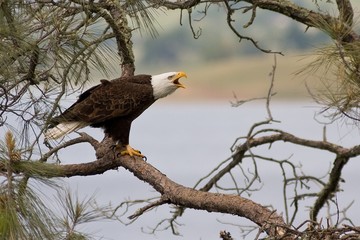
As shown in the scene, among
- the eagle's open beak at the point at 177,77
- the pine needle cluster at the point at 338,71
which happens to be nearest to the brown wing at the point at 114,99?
the eagle's open beak at the point at 177,77

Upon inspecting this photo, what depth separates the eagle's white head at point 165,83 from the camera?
4180mm

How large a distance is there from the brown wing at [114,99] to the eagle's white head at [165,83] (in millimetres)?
28

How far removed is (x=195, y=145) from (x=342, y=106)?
34.3m

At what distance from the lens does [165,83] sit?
4.22 meters

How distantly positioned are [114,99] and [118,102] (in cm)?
3

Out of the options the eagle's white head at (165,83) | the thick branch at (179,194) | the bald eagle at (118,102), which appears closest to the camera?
the thick branch at (179,194)

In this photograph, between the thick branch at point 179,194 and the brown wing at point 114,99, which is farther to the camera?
the brown wing at point 114,99

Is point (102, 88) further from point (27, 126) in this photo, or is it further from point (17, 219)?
point (17, 219)

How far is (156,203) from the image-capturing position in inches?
129

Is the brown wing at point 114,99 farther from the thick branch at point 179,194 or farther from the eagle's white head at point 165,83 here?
the thick branch at point 179,194

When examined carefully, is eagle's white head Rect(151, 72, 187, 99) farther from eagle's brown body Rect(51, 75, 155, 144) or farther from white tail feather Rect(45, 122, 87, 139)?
white tail feather Rect(45, 122, 87, 139)

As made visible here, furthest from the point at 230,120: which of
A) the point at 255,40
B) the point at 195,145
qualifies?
Result: the point at 255,40

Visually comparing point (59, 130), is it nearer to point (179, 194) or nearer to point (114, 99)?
point (114, 99)

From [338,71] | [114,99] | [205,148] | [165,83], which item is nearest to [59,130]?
[114,99]
